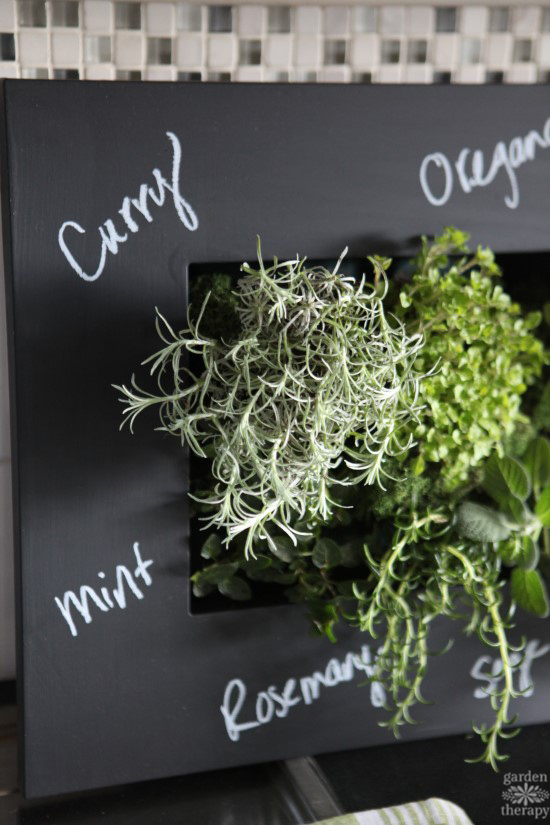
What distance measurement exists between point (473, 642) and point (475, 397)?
0.22 metres

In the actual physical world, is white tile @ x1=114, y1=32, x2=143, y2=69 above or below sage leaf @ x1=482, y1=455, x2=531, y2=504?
above

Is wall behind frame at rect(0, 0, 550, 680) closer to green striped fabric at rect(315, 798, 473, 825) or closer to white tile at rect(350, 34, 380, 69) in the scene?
white tile at rect(350, 34, 380, 69)

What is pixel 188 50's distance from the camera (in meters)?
0.67

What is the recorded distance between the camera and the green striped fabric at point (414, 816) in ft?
2.05

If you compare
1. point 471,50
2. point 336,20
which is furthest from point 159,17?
point 471,50

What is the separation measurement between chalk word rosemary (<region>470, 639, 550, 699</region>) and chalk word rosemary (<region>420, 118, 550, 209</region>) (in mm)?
380

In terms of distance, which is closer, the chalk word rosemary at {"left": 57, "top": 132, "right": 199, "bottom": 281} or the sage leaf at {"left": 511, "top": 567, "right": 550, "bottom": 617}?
the chalk word rosemary at {"left": 57, "top": 132, "right": 199, "bottom": 281}

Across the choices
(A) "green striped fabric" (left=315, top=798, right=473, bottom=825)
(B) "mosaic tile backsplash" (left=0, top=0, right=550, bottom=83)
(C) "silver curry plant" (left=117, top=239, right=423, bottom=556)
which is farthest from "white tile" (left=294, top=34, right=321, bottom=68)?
(A) "green striped fabric" (left=315, top=798, right=473, bottom=825)

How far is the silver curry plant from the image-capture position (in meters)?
0.55

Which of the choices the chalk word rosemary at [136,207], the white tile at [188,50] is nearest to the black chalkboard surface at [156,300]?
the chalk word rosemary at [136,207]

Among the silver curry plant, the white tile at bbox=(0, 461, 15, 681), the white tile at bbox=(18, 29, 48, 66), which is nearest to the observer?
the silver curry plant

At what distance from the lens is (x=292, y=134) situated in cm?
61

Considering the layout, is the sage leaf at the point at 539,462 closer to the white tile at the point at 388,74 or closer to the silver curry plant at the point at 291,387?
the silver curry plant at the point at 291,387

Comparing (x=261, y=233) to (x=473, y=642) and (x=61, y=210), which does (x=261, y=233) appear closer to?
→ (x=61, y=210)
